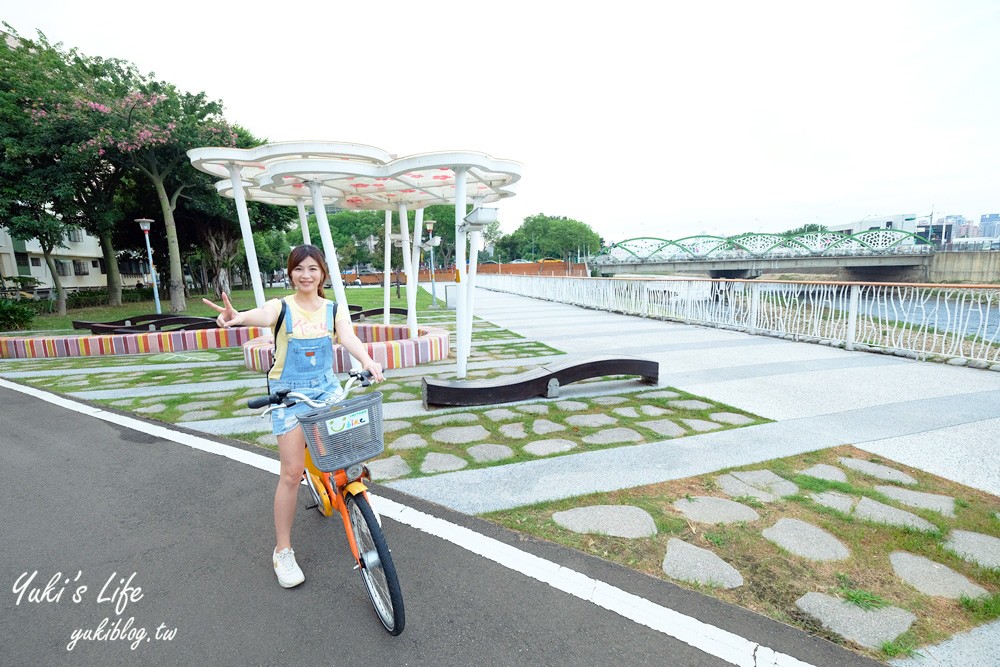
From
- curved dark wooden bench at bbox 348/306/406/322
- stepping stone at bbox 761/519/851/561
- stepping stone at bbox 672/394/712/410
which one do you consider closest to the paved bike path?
stepping stone at bbox 761/519/851/561

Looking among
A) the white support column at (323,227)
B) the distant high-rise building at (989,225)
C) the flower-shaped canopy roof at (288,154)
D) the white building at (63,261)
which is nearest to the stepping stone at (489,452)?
the white support column at (323,227)

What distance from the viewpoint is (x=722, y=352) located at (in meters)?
8.34

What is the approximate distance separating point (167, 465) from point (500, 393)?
3.16 meters

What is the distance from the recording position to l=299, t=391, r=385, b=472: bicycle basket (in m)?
2.02

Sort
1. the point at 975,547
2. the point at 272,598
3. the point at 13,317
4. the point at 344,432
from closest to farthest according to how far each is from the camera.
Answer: the point at 344,432 < the point at 272,598 < the point at 975,547 < the point at 13,317

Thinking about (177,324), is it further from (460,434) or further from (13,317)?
(460,434)

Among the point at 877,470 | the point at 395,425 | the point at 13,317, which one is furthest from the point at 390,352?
the point at 13,317

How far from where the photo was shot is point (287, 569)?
8.10 ft

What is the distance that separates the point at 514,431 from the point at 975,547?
3164 mm

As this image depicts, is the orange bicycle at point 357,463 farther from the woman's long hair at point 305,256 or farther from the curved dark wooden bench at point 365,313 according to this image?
the curved dark wooden bench at point 365,313

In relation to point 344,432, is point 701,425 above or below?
below

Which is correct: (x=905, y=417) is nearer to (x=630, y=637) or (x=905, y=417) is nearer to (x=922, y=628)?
(x=922, y=628)

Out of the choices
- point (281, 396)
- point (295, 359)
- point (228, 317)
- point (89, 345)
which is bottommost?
point (89, 345)

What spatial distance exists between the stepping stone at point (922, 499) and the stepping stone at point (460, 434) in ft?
10.0
